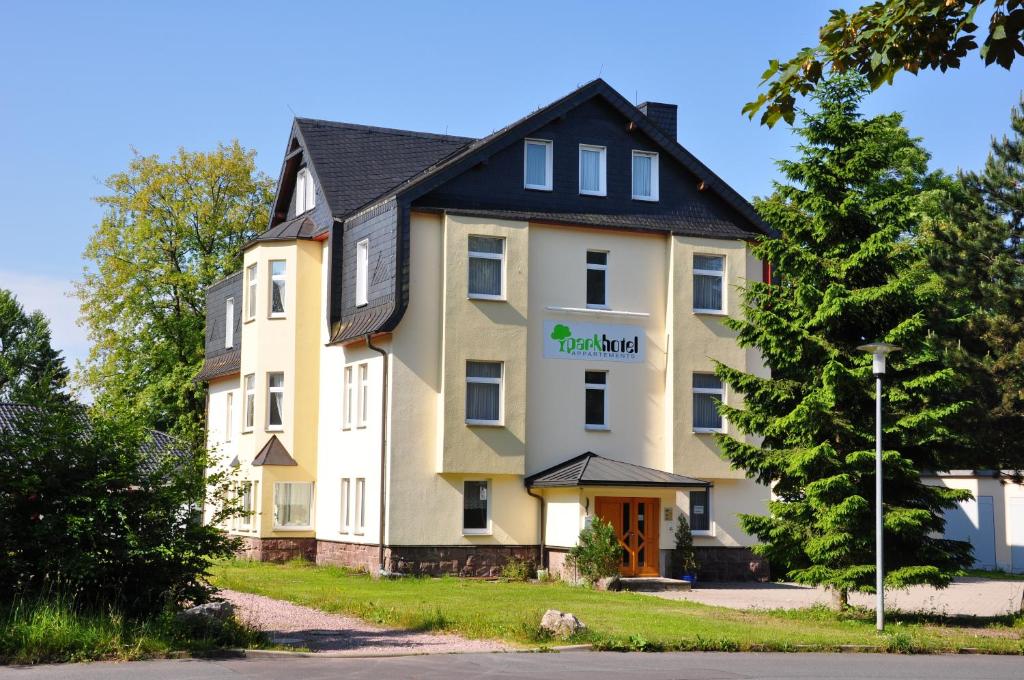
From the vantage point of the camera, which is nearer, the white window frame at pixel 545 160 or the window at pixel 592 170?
the white window frame at pixel 545 160

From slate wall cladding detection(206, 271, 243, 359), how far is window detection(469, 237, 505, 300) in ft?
38.8

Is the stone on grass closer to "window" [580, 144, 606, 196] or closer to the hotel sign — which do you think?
the hotel sign

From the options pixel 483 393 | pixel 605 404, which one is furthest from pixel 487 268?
pixel 605 404

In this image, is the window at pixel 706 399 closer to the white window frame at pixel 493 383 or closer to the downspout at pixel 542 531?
the downspout at pixel 542 531

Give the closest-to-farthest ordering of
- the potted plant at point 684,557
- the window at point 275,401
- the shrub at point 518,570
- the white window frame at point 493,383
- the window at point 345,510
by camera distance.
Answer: the shrub at point 518,570 → the white window frame at point 493,383 → the potted plant at point 684,557 → the window at point 345,510 → the window at point 275,401

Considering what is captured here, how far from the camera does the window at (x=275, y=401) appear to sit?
112 ft

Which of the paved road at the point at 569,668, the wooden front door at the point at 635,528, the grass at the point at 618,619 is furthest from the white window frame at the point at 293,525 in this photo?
the paved road at the point at 569,668

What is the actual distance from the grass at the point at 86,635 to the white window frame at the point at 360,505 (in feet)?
50.1

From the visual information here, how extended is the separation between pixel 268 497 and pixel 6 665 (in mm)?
20172

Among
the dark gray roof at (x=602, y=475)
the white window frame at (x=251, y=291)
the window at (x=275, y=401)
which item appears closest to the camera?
the dark gray roof at (x=602, y=475)

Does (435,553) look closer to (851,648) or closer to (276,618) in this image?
(276,618)

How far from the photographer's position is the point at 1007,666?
15.9 metres

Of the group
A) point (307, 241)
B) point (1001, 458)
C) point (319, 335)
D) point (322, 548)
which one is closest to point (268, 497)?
point (322, 548)

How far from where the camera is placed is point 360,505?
30703 millimetres
